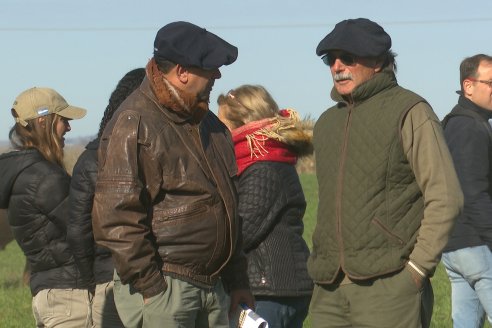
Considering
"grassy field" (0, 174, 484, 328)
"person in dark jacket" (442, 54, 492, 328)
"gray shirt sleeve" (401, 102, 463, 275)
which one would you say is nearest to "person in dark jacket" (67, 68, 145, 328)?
"gray shirt sleeve" (401, 102, 463, 275)

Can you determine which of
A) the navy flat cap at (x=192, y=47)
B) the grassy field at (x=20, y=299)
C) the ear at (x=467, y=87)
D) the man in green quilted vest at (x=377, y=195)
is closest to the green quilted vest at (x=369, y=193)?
the man in green quilted vest at (x=377, y=195)

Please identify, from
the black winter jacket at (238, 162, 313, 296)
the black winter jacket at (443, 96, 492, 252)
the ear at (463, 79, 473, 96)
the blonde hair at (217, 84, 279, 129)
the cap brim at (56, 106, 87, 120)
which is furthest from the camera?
the ear at (463, 79, 473, 96)

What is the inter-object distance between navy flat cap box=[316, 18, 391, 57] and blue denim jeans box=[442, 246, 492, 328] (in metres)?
2.16

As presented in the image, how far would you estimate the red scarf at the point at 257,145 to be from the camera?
6375 millimetres

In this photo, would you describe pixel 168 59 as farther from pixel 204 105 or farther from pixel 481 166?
pixel 481 166

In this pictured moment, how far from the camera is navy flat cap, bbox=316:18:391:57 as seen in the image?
5363 mm

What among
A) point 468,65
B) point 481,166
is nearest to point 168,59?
point 481,166

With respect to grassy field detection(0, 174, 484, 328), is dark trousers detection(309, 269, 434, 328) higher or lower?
higher

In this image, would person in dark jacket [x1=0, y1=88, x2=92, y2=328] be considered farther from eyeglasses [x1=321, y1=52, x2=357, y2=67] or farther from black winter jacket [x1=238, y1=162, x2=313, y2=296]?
eyeglasses [x1=321, y1=52, x2=357, y2=67]

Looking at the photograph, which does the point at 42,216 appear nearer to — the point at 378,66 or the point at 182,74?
the point at 182,74

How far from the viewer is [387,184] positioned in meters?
5.20

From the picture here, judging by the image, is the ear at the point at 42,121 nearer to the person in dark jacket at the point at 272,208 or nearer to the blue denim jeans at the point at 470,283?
the person in dark jacket at the point at 272,208

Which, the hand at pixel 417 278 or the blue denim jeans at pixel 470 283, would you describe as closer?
the hand at pixel 417 278

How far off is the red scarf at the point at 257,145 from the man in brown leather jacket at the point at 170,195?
150 cm
